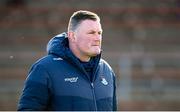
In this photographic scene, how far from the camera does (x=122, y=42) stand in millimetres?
10922

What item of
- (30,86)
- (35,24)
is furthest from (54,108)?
(35,24)

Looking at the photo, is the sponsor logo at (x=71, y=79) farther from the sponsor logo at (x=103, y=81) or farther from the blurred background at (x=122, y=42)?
the blurred background at (x=122, y=42)

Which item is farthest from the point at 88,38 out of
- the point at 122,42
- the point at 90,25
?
the point at 122,42

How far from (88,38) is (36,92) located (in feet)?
1.33

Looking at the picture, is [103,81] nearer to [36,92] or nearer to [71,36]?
[71,36]

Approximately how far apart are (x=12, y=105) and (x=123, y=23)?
9.72 ft

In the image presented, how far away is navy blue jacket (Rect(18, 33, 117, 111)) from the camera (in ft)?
10.5

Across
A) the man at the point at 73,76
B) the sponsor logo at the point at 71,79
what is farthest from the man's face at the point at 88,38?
the sponsor logo at the point at 71,79

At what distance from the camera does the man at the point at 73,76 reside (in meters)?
3.20

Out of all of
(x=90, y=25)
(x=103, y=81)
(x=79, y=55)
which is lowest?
(x=103, y=81)

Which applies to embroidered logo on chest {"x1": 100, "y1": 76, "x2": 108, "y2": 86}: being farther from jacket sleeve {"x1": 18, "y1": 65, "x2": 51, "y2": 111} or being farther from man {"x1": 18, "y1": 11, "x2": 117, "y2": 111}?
jacket sleeve {"x1": 18, "y1": 65, "x2": 51, "y2": 111}

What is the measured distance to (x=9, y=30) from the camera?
11375mm

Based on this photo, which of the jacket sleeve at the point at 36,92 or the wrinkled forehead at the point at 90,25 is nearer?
the jacket sleeve at the point at 36,92

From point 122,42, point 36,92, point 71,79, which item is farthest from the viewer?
point 122,42
